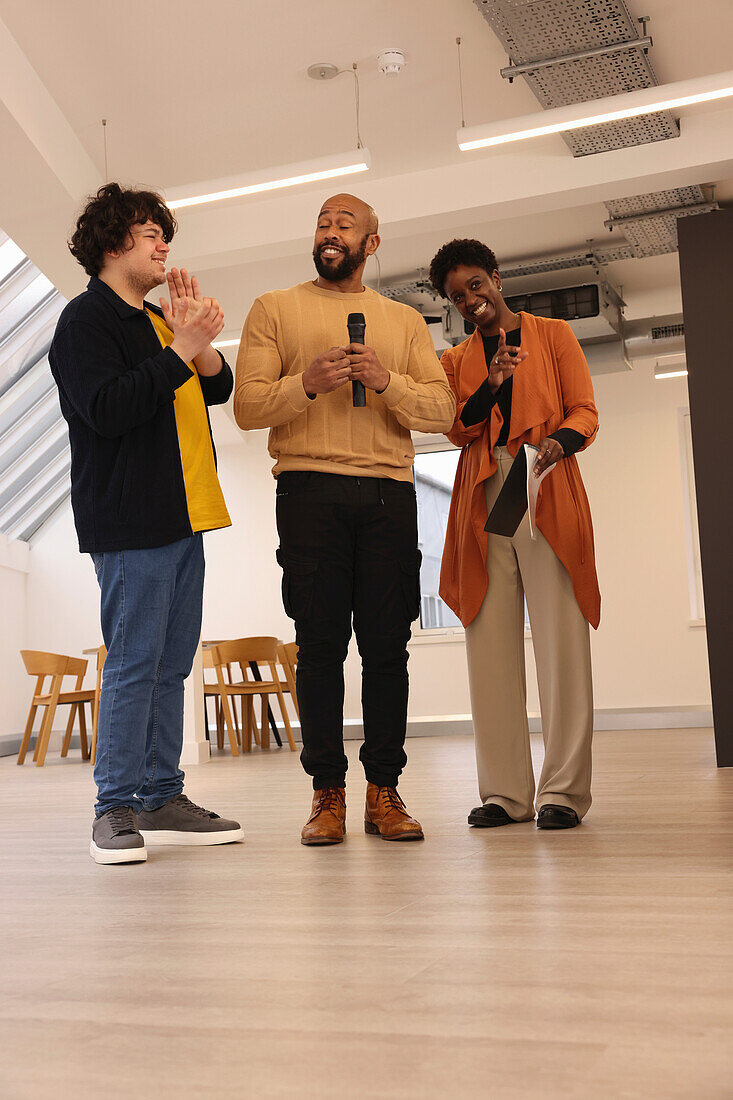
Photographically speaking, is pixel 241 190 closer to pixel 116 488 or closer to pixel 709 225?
pixel 709 225

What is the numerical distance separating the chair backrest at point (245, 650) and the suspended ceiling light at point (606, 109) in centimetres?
360

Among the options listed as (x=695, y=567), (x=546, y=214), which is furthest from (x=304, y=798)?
(x=695, y=567)

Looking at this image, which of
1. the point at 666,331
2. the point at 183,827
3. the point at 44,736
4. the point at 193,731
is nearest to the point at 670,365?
the point at 666,331

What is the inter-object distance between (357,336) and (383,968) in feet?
4.47

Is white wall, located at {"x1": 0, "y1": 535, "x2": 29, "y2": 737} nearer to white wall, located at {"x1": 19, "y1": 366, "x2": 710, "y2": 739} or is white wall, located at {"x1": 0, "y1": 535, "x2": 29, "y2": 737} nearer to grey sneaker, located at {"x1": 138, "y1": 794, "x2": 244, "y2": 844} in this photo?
white wall, located at {"x1": 19, "y1": 366, "x2": 710, "y2": 739}

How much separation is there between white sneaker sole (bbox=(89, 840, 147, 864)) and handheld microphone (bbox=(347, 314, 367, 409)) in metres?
1.02

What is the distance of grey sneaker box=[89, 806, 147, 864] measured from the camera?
2.11m

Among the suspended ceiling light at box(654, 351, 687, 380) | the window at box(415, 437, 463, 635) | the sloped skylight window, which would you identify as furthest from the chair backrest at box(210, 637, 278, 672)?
the suspended ceiling light at box(654, 351, 687, 380)

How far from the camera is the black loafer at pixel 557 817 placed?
2260mm

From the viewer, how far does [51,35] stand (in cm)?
448

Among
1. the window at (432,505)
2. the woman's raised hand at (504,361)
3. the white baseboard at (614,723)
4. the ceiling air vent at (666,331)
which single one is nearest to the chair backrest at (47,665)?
the white baseboard at (614,723)

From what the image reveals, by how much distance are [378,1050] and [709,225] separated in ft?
13.8

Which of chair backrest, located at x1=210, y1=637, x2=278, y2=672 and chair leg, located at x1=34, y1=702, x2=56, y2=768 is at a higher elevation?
chair backrest, located at x1=210, y1=637, x2=278, y2=672

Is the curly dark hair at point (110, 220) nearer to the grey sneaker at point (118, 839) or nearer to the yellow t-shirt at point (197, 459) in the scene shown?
the yellow t-shirt at point (197, 459)
